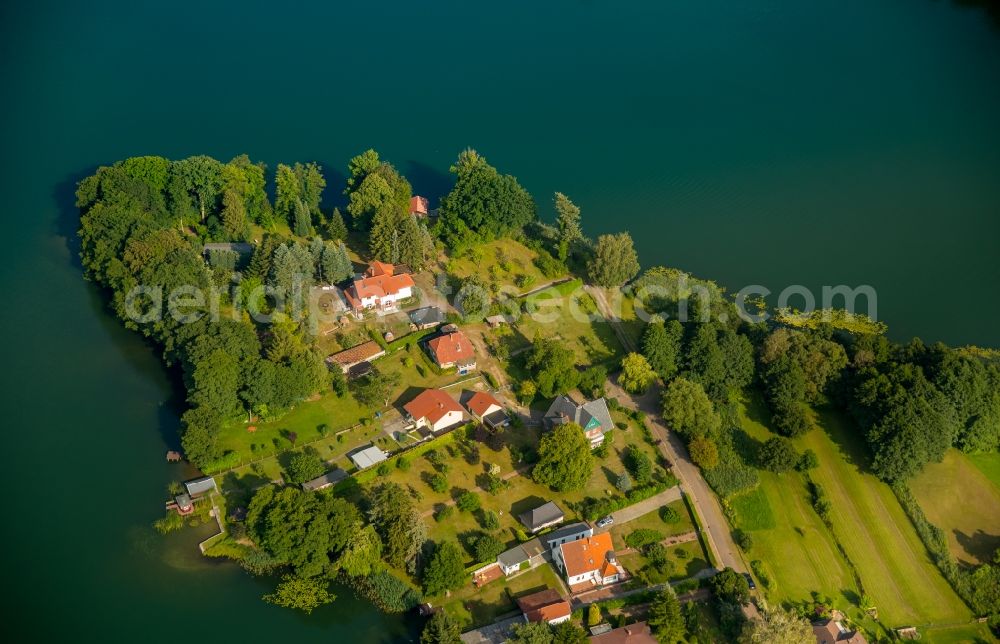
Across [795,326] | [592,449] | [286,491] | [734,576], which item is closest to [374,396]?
[286,491]

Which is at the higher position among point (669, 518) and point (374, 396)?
point (374, 396)

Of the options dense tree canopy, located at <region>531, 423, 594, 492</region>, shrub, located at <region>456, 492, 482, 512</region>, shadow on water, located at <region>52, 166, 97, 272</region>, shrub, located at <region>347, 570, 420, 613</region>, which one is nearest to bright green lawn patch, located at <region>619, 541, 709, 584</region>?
dense tree canopy, located at <region>531, 423, 594, 492</region>

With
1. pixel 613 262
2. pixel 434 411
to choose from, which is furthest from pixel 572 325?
pixel 434 411

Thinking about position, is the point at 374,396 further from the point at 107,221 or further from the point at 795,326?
the point at 795,326

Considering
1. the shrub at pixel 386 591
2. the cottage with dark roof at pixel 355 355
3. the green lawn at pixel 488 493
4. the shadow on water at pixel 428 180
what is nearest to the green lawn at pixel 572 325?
the green lawn at pixel 488 493

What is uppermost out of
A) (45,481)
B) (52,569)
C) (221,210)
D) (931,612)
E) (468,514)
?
(221,210)

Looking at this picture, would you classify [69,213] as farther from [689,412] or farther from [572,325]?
[689,412]

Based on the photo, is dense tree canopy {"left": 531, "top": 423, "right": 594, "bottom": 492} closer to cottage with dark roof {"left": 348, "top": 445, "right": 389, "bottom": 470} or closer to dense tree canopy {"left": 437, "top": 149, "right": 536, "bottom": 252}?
cottage with dark roof {"left": 348, "top": 445, "right": 389, "bottom": 470}

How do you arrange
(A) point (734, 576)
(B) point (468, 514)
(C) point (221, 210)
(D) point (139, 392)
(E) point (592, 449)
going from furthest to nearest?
(C) point (221, 210), (D) point (139, 392), (E) point (592, 449), (B) point (468, 514), (A) point (734, 576)
